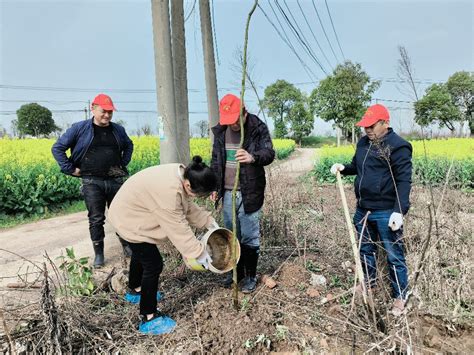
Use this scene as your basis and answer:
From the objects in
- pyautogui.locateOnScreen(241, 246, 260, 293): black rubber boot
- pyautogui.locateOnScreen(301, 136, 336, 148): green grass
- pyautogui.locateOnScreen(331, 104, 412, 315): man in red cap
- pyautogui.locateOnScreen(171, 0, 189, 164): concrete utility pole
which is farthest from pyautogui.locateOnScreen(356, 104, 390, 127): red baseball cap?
pyautogui.locateOnScreen(301, 136, 336, 148): green grass

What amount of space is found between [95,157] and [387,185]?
2.78 m

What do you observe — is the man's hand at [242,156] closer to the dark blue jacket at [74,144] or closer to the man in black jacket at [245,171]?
the man in black jacket at [245,171]

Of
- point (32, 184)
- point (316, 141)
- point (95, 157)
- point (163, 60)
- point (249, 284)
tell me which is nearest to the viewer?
point (249, 284)

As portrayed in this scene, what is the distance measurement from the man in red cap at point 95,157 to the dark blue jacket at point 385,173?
2.44 metres

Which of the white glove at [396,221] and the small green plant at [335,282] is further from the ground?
the white glove at [396,221]

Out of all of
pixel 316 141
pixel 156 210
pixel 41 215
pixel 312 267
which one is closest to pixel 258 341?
pixel 156 210

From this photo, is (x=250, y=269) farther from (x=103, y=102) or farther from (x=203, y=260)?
(x=103, y=102)

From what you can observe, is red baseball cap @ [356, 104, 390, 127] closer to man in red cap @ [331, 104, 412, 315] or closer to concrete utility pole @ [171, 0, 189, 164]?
man in red cap @ [331, 104, 412, 315]

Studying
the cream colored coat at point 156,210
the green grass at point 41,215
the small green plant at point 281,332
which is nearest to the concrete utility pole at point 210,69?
the green grass at point 41,215

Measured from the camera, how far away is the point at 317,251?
13.3 ft

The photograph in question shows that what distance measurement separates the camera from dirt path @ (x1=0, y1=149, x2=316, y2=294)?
13.8 ft

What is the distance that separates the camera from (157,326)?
2572mm

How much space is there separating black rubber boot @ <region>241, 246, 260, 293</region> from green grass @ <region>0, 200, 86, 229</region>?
16.6ft

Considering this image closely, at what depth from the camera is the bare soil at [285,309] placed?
229 cm
